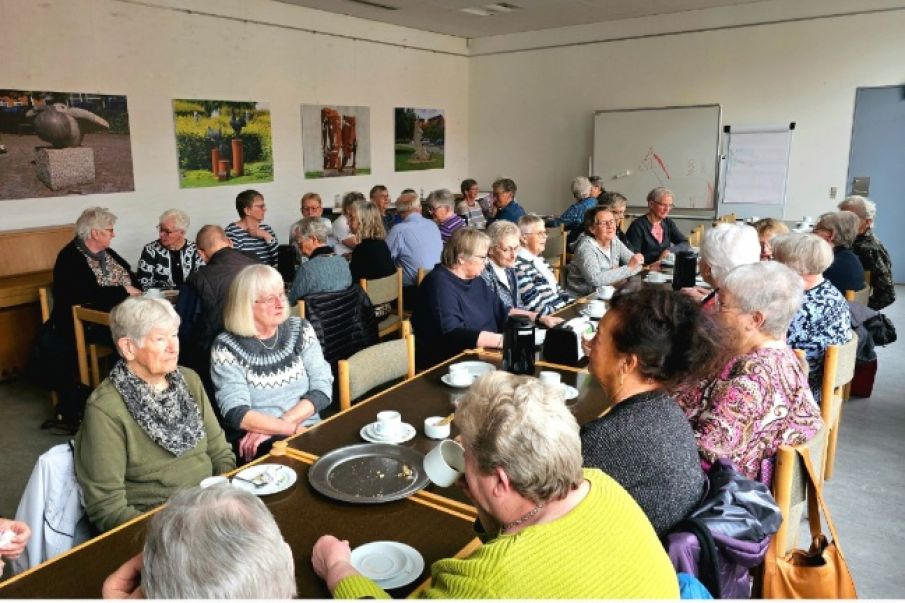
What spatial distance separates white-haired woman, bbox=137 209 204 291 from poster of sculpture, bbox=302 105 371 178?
10.2ft

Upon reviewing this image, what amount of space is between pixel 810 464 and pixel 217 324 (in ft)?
8.58

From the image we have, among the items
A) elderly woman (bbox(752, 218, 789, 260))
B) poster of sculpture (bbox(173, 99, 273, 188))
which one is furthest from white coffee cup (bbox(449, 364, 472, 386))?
poster of sculpture (bbox(173, 99, 273, 188))

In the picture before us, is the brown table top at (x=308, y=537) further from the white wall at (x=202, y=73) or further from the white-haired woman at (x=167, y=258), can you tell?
the white wall at (x=202, y=73)

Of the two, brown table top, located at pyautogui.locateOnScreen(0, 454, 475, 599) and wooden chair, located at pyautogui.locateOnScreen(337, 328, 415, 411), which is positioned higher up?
wooden chair, located at pyautogui.locateOnScreen(337, 328, 415, 411)

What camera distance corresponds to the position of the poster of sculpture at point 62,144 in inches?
208

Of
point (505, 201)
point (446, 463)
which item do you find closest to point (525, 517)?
point (446, 463)

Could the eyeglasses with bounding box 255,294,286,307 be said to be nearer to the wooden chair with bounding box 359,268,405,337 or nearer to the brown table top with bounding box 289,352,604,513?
the brown table top with bounding box 289,352,604,513

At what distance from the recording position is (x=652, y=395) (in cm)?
160

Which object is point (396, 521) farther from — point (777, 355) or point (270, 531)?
point (777, 355)

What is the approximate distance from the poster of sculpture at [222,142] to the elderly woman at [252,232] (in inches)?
48.7

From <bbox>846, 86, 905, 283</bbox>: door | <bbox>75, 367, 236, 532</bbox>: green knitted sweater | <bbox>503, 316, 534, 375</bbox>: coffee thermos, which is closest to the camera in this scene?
<bbox>75, 367, 236, 532</bbox>: green knitted sweater

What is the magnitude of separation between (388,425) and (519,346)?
75 cm

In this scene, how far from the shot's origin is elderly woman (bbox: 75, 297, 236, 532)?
72.2 inches

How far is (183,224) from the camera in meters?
4.82
